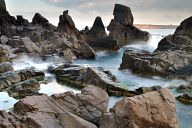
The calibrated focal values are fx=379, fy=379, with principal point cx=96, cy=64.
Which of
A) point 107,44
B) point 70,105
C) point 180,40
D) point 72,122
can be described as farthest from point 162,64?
point 107,44

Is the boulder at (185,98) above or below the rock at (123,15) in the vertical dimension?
below

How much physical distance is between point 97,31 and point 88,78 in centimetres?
5801

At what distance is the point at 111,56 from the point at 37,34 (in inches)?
688

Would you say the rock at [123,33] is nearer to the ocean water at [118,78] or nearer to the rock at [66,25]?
the rock at [66,25]

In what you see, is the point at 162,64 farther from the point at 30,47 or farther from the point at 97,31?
the point at 97,31

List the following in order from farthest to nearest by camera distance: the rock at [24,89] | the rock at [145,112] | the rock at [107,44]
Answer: the rock at [107,44], the rock at [24,89], the rock at [145,112]

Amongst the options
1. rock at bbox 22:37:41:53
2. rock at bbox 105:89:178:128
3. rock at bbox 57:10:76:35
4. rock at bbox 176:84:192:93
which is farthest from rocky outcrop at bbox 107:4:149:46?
rock at bbox 105:89:178:128

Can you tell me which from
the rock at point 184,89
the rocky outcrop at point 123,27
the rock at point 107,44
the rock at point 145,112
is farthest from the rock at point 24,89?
the rocky outcrop at point 123,27

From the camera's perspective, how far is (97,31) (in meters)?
95.8

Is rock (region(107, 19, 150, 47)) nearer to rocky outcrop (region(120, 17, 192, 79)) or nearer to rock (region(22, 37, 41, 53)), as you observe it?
rock (region(22, 37, 41, 53))

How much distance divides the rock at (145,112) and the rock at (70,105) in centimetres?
343

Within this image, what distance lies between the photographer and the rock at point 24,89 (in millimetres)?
33312

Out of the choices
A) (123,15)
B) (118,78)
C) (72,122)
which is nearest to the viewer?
(72,122)

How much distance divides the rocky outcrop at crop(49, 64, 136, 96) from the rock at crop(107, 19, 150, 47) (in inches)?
1949
